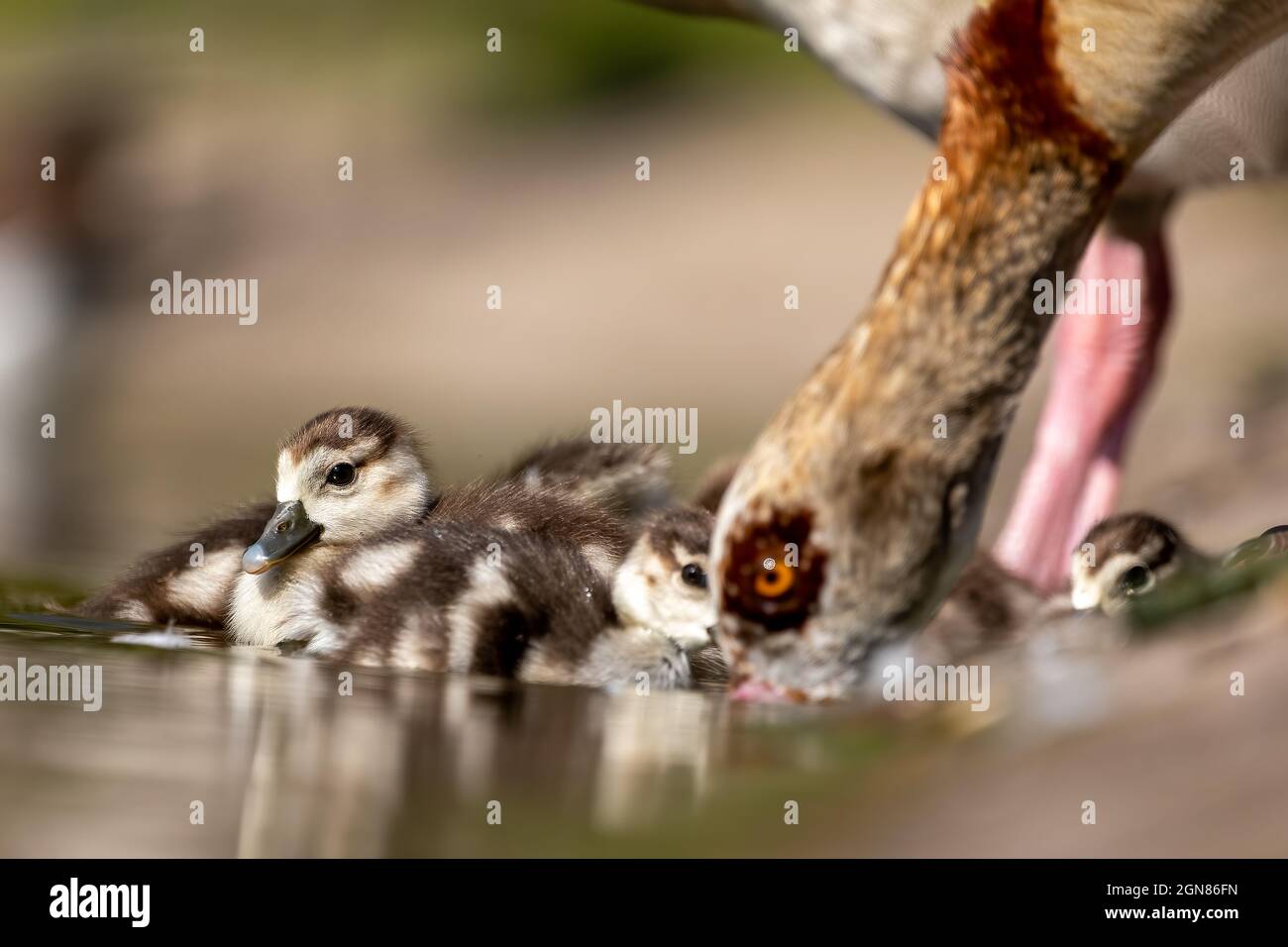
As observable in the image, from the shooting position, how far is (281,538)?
3648mm

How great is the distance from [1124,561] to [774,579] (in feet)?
3.34

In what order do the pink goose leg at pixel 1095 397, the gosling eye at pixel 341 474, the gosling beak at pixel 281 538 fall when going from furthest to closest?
the pink goose leg at pixel 1095 397 → the gosling eye at pixel 341 474 → the gosling beak at pixel 281 538

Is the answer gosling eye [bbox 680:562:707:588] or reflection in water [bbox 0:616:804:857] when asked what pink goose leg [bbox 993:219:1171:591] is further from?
reflection in water [bbox 0:616:804:857]

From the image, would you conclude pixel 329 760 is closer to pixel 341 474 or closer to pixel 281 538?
pixel 281 538

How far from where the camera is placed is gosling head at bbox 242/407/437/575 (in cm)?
369

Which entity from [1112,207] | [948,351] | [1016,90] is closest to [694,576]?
[948,351]

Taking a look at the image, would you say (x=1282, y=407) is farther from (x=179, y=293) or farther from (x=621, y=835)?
(x=179, y=293)

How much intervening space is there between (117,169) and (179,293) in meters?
1.83

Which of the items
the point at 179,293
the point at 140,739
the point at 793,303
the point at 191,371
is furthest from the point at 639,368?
the point at 140,739

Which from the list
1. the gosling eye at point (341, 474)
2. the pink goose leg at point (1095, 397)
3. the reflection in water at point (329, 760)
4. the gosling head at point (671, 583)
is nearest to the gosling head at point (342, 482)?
the gosling eye at point (341, 474)

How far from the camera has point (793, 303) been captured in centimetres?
940

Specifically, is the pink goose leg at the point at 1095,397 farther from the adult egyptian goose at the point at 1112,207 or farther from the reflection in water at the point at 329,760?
the reflection in water at the point at 329,760

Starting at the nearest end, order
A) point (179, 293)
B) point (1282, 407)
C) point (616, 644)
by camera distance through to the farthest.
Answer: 1. point (616, 644)
2. point (1282, 407)
3. point (179, 293)

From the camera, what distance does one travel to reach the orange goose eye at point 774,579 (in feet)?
9.54
